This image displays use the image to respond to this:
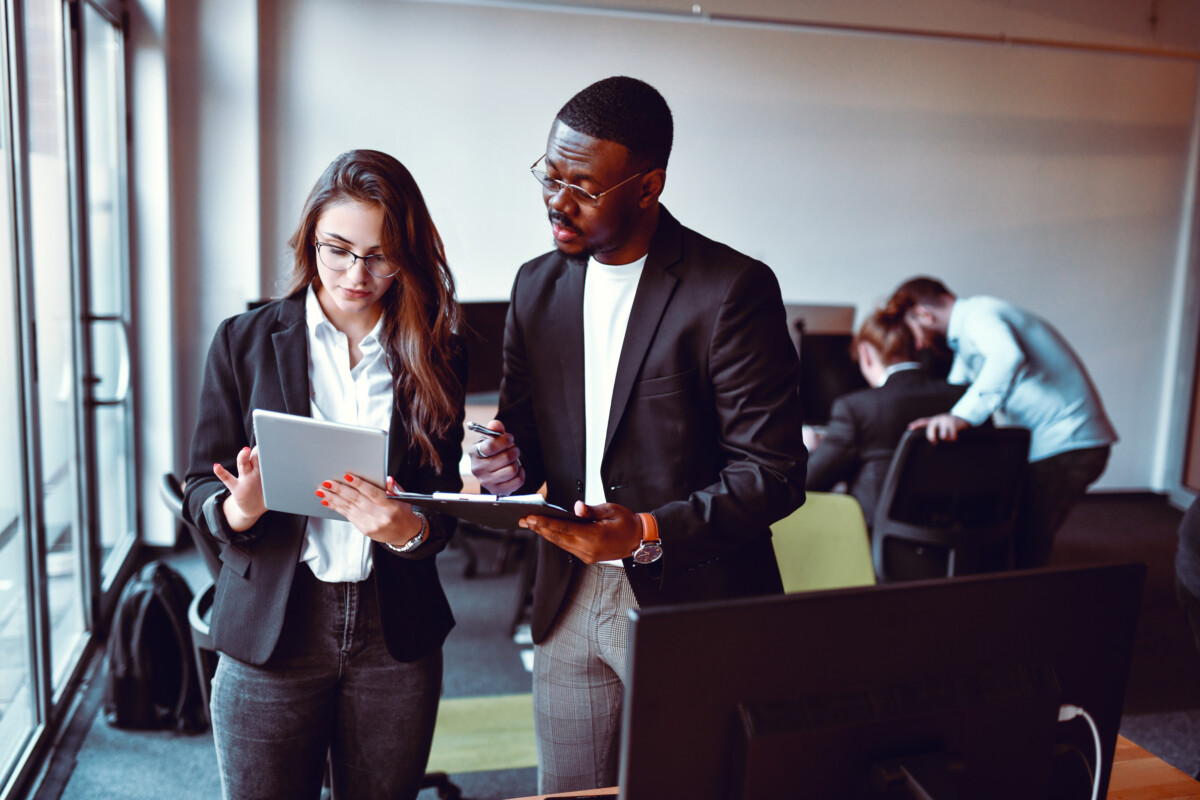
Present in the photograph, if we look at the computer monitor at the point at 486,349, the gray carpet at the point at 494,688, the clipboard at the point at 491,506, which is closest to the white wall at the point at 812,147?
the gray carpet at the point at 494,688

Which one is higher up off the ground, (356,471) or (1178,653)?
(356,471)

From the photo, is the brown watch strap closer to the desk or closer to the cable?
the desk

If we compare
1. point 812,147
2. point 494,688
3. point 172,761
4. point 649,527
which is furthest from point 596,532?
point 812,147

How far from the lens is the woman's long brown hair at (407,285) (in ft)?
4.56

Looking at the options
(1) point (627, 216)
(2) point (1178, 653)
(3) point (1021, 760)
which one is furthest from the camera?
(2) point (1178, 653)

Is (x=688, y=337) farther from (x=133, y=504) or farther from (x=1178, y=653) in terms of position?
(x=133, y=504)

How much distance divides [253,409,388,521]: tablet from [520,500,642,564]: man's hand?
235 mm

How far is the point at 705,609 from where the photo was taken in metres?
0.72

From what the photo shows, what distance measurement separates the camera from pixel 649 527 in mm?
1305

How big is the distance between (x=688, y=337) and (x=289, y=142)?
408cm

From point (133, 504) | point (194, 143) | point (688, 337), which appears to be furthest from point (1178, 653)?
point (194, 143)

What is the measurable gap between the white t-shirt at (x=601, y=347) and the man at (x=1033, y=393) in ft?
Result: 7.58

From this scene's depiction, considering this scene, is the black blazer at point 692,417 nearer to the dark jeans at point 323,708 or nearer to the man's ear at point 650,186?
the man's ear at point 650,186

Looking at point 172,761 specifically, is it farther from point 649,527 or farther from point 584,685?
point 649,527
